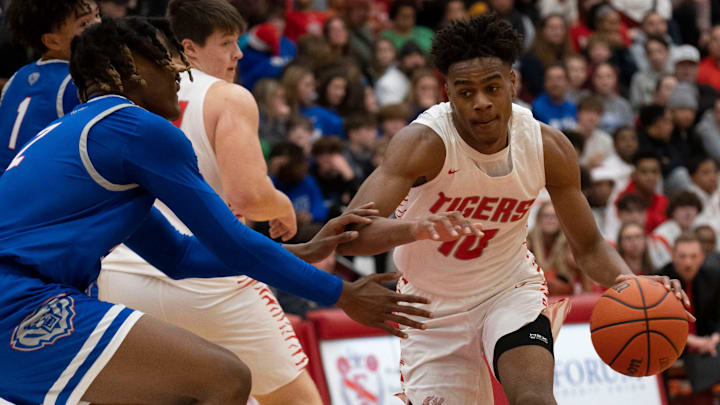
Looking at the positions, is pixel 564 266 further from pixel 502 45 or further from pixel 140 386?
pixel 140 386

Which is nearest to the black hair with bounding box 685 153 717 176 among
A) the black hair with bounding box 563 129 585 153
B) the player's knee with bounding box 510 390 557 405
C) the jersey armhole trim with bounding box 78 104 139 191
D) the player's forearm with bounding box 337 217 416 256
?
the black hair with bounding box 563 129 585 153

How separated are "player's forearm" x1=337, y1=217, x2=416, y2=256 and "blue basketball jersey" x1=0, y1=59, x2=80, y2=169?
1612 millimetres

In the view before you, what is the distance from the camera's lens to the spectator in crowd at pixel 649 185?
35.7ft

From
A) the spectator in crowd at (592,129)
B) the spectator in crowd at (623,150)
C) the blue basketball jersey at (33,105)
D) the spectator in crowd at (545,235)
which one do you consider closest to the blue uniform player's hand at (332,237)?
the blue basketball jersey at (33,105)

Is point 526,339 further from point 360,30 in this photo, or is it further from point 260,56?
point 360,30

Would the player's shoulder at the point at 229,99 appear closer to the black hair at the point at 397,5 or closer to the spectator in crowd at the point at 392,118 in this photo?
the spectator in crowd at the point at 392,118

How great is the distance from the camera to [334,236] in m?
3.88

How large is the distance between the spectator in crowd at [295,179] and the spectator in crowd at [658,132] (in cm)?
498

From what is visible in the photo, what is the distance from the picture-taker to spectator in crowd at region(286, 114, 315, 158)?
966 cm

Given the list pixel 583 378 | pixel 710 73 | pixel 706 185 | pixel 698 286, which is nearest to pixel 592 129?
pixel 706 185

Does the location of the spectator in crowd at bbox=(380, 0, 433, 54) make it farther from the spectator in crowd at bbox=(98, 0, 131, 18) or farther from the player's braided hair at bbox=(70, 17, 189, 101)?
the player's braided hair at bbox=(70, 17, 189, 101)

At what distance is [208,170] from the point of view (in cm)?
479

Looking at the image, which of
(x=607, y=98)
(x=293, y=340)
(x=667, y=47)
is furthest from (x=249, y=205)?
A: (x=667, y=47)

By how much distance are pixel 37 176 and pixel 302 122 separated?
643 cm
